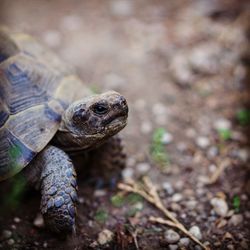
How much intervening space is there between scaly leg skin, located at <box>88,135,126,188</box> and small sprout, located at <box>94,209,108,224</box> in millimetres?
272

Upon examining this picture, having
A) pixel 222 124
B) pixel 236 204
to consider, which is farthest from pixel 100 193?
pixel 222 124

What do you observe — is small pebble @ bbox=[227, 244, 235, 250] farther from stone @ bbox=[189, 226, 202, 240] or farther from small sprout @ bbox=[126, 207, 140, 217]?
small sprout @ bbox=[126, 207, 140, 217]

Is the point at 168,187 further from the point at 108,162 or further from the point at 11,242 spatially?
the point at 11,242

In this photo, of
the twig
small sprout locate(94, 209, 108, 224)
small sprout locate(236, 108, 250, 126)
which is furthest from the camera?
small sprout locate(236, 108, 250, 126)

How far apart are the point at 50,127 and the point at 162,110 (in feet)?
5.01

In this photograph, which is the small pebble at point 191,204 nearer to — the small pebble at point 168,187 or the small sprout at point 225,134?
the small pebble at point 168,187

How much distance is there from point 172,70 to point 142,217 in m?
1.98

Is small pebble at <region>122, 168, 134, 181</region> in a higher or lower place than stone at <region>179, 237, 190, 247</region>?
higher

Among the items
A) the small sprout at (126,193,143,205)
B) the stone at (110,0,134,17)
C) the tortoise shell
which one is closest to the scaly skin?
the tortoise shell

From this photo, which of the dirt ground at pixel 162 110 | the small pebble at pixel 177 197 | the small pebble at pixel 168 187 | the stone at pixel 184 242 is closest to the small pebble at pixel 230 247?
→ the dirt ground at pixel 162 110

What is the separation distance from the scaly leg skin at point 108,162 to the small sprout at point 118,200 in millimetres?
115

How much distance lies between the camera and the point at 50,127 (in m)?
2.90

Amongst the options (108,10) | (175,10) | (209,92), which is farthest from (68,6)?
(209,92)

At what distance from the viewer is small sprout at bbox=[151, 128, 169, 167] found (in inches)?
Result: 142
